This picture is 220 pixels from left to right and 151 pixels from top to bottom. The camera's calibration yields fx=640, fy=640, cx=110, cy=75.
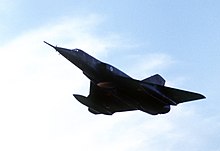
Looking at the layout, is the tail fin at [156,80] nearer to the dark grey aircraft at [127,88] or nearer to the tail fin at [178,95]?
the dark grey aircraft at [127,88]

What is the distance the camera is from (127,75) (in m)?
66.0

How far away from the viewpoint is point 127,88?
6531 cm

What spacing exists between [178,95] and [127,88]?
5357 mm

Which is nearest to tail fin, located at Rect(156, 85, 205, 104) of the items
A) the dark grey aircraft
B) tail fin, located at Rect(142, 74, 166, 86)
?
the dark grey aircraft

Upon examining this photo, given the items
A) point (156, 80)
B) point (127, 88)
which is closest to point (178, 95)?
point (156, 80)

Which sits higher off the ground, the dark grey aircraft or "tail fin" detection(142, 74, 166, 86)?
"tail fin" detection(142, 74, 166, 86)

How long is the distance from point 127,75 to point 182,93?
5.93 meters

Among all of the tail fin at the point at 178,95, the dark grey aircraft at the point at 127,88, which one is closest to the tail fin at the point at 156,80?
the dark grey aircraft at the point at 127,88

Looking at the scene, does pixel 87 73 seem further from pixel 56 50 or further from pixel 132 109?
pixel 132 109

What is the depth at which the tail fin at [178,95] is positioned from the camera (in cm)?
6488

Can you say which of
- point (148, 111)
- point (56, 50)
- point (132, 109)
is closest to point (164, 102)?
point (148, 111)

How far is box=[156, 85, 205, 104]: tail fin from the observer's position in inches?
2554

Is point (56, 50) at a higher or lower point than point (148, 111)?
higher

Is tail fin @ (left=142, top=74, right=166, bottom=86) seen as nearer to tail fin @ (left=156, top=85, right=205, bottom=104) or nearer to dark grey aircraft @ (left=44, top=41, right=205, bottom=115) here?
dark grey aircraft @ (left=44, top=41, right=205, bottom=115)
